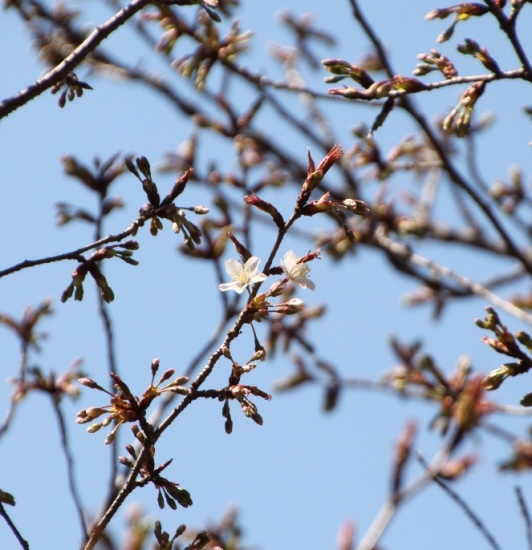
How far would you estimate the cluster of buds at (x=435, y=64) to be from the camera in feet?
8.63

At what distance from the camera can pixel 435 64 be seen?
266 centimetres

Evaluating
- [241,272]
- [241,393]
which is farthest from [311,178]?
[241,393]

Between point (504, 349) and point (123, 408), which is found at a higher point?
point (504, 349)

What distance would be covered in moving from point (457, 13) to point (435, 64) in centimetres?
21

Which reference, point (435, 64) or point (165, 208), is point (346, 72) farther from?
point (165, 208)

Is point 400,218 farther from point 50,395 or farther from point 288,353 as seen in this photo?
point 50,395

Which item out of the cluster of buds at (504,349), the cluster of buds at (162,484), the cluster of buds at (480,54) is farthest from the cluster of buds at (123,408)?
the cluster of buds at (480,54)

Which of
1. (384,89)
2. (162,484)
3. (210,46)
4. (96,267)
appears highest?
(210,46)

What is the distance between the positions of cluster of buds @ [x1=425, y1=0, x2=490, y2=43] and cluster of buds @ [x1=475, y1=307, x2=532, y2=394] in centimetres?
94

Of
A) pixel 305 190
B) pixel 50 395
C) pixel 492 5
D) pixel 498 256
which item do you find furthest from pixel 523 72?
pixel 498 256

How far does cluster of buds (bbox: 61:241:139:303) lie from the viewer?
2283 millimetres

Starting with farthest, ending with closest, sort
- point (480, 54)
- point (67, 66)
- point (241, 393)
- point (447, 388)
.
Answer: point (447, 388) → point (480, 54) → point (67, 66) → point (241, 393)

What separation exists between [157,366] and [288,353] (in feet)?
11.0

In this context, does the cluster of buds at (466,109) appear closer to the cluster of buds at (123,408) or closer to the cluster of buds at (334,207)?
the cluster of buds at (334,207)
